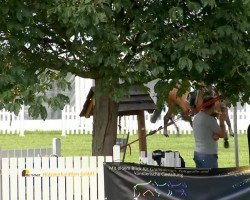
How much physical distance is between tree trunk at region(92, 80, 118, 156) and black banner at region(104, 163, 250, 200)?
132 centimetres

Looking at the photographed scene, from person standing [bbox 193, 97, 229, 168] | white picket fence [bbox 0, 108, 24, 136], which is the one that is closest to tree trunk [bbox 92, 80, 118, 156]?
person standing [bbox 193, 97, 229, 168]

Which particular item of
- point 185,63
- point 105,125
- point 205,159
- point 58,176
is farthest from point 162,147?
point 185,63

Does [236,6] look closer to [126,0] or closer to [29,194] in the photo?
[126,0]

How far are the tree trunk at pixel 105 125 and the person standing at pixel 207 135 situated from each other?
1276 millimetres

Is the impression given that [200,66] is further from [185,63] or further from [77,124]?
[77,124]

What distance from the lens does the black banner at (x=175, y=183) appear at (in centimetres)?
862

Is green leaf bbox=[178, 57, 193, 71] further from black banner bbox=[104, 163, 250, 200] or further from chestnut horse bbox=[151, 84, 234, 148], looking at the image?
chestnut horse bbox=[151, 84, 234, 148]

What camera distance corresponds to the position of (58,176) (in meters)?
8.82

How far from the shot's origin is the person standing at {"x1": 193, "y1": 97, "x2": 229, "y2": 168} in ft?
34.7

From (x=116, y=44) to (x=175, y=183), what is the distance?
1708 mm

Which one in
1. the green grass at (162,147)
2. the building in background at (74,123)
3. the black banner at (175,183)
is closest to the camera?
the black banner at (175,183)

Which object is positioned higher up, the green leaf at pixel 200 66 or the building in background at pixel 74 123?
the building in background at pixel 74 123

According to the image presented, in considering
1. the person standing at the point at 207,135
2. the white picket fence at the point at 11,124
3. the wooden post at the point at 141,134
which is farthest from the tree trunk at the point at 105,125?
the white picket fence at the point at 11,124

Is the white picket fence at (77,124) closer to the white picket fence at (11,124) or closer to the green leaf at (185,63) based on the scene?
the white picket fence at (11,124)
